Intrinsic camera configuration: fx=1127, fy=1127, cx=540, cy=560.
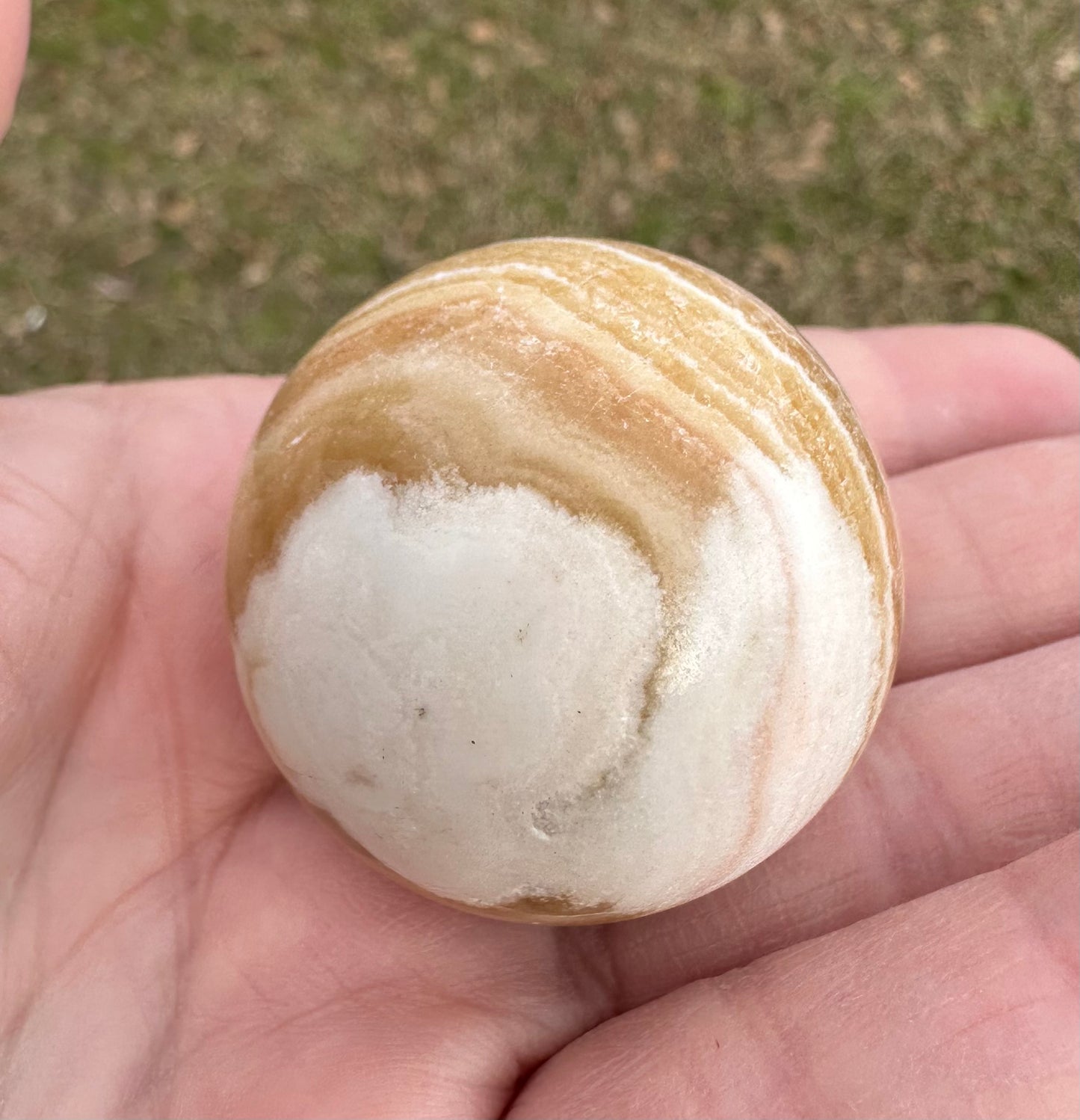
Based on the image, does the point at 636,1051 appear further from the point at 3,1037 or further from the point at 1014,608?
the point at 1014,608

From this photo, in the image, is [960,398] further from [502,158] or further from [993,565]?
[502,158]

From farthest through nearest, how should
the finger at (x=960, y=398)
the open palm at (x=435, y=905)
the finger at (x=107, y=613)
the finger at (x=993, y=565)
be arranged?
the finger at (x=960, y=398) → the finger at (x=993, y=565) → the finger at (x=107, y=613) → the open palm at (x=435, y=905)

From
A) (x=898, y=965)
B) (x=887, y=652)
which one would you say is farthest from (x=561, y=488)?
(x=898, y=965)

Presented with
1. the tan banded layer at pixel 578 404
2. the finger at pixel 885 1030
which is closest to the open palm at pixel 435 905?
the finger at pixel 885 1030

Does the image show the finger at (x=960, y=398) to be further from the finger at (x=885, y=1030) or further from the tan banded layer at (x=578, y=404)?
the finger at (x=885, y=1030)

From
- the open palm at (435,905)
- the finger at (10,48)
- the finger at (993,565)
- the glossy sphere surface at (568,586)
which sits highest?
the finger at (10,48)

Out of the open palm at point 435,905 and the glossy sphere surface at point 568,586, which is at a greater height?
the glossy sphere surface at point 568,586

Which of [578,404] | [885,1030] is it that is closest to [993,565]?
[885,1030]

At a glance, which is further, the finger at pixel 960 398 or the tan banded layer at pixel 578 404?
the finger at pixel 960 398
